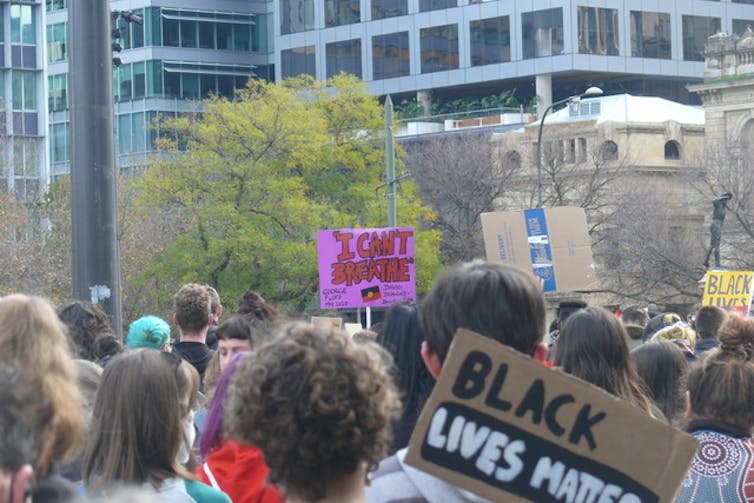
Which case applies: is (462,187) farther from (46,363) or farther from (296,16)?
(46,363)

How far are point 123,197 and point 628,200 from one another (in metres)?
17.7

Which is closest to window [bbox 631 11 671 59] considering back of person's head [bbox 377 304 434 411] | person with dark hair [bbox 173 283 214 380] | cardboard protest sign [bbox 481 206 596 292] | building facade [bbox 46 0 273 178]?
building facade [bbox 46 0 273 178]

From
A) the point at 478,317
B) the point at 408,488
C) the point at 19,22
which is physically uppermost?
the point at 19,22

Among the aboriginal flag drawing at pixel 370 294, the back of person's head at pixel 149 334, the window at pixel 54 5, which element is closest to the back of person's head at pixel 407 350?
the back of person's head at pixel 149 334

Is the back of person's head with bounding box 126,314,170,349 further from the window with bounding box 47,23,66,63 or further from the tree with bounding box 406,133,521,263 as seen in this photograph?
the window with bounding box 47,23,66,63

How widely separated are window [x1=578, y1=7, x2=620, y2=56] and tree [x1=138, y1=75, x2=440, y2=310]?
2521 centimetres

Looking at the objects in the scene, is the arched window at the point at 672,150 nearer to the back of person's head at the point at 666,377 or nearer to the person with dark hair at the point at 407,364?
the back of person's head at the point at 666,377

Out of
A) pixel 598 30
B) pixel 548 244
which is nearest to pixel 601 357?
pixel 548 244

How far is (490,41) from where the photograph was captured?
228ft

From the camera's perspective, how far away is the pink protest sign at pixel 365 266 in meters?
19.5

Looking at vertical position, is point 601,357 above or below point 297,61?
below

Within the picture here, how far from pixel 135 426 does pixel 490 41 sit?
66.0 metres

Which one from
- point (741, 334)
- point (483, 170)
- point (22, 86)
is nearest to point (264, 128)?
point (483, 170)

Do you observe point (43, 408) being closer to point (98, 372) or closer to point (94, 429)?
point (94, 429)
